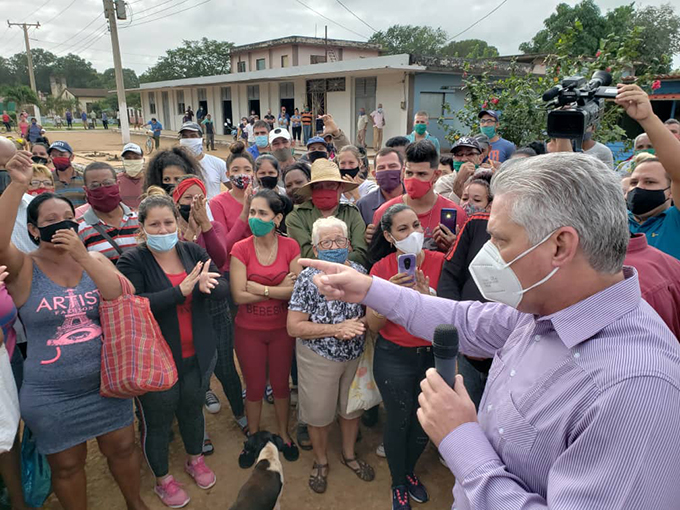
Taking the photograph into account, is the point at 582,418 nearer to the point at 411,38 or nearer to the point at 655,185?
the point at 655,185

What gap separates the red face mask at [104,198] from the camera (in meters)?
3.46

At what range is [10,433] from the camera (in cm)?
231

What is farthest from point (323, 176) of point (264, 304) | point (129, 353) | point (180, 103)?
point (180, 103)

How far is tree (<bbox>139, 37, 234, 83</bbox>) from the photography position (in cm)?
5438

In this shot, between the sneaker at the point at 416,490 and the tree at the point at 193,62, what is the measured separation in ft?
192

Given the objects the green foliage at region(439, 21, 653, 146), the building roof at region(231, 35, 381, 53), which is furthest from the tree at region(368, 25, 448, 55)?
the green foliage at region(439, 21, 653, 146)

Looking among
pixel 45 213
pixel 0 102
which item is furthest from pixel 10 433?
pixel 0 102

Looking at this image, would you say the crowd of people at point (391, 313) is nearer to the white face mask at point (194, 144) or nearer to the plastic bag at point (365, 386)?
the plastic bag at point (365, 386)

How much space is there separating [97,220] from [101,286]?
42.4 inches

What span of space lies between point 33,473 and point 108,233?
66.8 inches

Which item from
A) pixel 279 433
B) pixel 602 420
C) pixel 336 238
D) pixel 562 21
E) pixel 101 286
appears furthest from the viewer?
pixel 562 21

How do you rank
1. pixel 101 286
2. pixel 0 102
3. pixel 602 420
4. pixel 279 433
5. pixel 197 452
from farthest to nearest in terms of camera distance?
pixel 0 102, pixel 279 433, pixel 197 452, pixel 101 286, pixel 602 420

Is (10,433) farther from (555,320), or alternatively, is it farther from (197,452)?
(555,320)

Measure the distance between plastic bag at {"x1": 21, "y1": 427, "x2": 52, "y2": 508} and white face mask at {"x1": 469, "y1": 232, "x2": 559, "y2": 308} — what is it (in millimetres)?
2808
